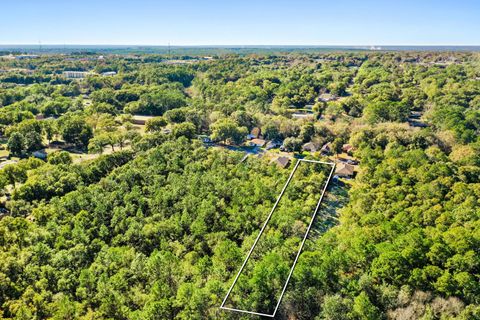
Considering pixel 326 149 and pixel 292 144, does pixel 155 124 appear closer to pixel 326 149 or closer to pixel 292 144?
pixel 292 144

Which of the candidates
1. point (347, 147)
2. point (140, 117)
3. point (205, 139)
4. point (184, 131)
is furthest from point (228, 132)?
point (140, 117)

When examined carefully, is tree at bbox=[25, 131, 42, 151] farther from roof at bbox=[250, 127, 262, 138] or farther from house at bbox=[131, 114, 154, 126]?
roof at bbox=[250, 127, 262, 138]

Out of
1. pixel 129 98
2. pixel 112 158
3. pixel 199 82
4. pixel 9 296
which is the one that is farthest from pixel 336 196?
pixel 199 82

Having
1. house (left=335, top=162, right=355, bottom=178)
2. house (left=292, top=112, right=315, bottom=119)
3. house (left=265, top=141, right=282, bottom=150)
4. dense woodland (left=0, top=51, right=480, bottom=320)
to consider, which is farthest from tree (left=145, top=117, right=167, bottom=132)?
house (left=335, top=162, right=355, bottom=178)

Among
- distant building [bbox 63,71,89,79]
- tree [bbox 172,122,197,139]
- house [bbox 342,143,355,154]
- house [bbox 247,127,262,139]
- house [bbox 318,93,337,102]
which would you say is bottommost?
house [bbox 342,143,355,154]

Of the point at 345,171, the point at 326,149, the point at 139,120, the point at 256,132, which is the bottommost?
the point at 345,171

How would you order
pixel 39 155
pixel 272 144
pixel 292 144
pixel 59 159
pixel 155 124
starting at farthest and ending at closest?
pixel 155 124, pixel 272 144, pixel 292 144, pixel 39 155, pixel 59 159

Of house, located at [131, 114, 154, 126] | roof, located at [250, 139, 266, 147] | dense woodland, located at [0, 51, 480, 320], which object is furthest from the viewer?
house, located at [131, 114, 154, 126]
